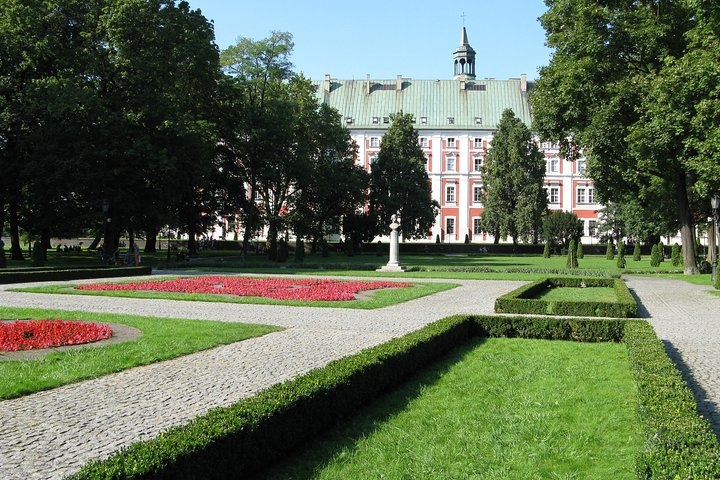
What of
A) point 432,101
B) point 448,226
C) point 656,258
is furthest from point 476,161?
point 656,258

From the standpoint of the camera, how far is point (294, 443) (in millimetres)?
5473

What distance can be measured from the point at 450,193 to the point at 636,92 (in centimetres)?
5802

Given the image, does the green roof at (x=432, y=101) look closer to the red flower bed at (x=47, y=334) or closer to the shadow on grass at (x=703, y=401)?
the red flower bed at (x=47, y=334)

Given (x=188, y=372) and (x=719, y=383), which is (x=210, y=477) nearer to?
(x=188, y=372)

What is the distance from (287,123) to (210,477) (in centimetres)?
4057

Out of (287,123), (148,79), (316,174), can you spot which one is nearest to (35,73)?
(148,79)

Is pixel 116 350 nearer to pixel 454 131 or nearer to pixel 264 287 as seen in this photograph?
pixel 264 287

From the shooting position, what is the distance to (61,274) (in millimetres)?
24062

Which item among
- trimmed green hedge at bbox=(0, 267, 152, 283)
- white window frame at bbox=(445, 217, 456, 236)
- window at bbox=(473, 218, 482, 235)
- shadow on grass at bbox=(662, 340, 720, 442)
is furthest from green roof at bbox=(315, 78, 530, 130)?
shadow on grass at bbox=(662, 340, 720, 442)

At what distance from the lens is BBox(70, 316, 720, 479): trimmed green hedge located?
399cm

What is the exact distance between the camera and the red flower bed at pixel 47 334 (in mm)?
9719

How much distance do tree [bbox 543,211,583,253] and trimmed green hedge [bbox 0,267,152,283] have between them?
44543 mm

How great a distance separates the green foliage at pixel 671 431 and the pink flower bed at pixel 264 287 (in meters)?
11.9

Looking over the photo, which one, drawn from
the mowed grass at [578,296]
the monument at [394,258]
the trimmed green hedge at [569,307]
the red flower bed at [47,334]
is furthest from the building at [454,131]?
the red flower bed at [47,334]
